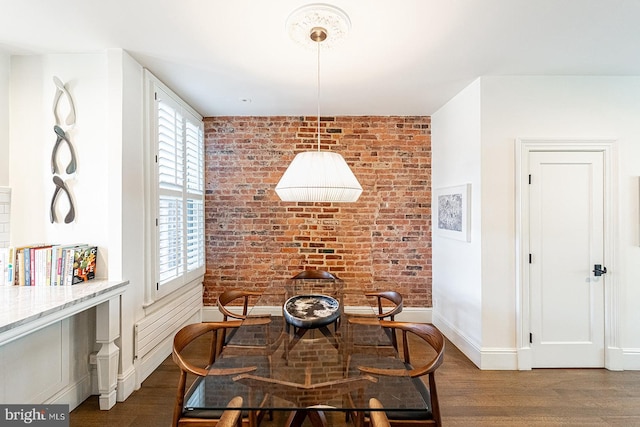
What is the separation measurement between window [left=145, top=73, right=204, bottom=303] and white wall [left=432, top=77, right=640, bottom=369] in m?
3.19

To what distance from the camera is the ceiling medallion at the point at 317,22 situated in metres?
1.84

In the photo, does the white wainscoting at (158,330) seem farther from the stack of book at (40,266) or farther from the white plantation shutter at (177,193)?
the stack of book at (40,266)

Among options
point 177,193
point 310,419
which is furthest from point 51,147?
point 310,419

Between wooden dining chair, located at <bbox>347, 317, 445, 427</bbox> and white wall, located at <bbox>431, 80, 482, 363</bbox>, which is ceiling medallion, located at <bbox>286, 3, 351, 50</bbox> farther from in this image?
wooden dining chair, located at <bbox>347, 317, 445, 427</bbox>

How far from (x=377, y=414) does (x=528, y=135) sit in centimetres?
295

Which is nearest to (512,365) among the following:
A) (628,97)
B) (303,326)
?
(303,326)

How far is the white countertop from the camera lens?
157 cm

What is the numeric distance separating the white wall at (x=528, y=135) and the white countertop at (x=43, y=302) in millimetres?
3304

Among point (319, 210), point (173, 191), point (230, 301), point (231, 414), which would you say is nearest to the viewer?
point (231, 414)

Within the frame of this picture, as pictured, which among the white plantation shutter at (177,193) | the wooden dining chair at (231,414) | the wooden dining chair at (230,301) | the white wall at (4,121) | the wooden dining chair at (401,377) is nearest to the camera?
the wooden dining chair at (231,414)

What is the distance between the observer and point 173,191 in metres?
3.19

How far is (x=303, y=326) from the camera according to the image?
6.08 feet

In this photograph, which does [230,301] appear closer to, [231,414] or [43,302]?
[43,302]

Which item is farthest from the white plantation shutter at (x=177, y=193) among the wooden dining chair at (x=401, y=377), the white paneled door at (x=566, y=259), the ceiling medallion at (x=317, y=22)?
the white paneled door at (x=566, y=259)
